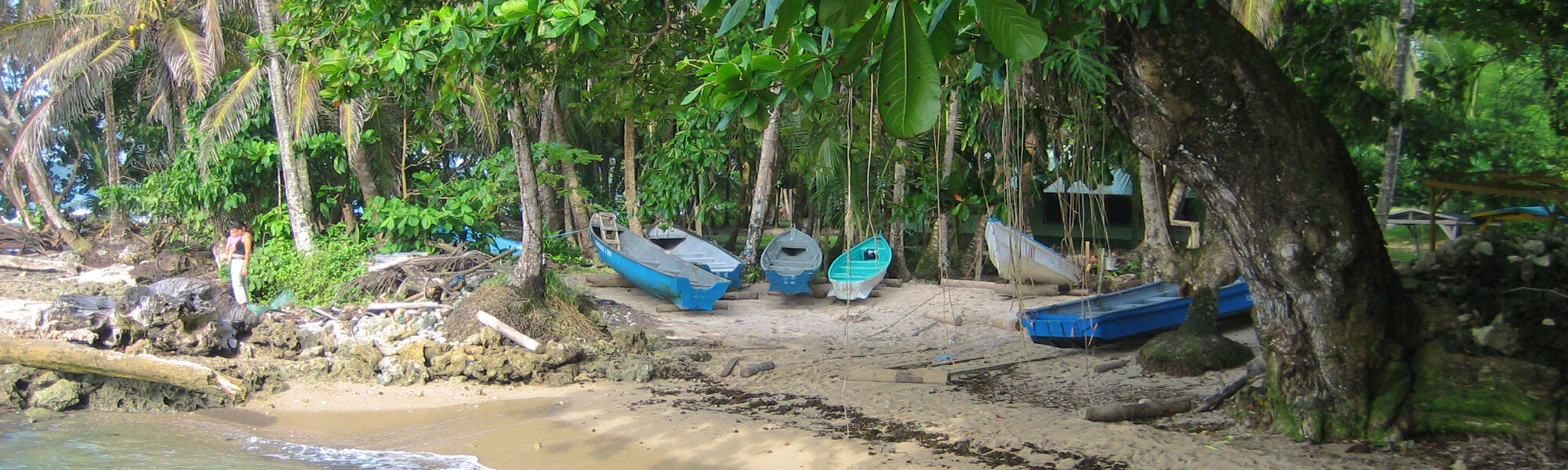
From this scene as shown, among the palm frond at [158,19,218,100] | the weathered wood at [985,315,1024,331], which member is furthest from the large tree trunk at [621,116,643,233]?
the weathered wood at [985,315,1024,331]

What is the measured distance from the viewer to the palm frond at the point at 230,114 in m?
13.4

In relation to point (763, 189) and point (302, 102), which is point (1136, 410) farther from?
point (302, 102)

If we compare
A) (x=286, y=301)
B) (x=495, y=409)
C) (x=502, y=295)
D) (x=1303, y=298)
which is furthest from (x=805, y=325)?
(x=1303, y=298)

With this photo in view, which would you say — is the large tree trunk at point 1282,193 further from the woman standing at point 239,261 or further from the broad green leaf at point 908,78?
the woman standing at point 239,261

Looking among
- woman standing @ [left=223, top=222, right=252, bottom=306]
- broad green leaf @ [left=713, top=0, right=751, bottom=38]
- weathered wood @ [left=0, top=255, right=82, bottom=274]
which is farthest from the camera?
weathered wood @ [left=0, top=255, right=82, bottom=274]

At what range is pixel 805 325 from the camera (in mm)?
11914

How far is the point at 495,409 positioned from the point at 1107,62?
545cm

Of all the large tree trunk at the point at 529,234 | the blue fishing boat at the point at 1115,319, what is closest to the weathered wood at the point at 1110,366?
the blue fishing boat at the point at 1115,319

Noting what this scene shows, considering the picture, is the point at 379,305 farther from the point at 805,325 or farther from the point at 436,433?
the point at 805,325

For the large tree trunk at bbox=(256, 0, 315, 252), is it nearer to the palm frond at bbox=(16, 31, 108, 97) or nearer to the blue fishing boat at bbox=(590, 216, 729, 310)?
the blue fishing boat at bbox=(590, 216, 729, 310)

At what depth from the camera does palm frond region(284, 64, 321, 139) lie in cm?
1265

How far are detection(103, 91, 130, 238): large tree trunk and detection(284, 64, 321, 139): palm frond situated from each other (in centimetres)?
556

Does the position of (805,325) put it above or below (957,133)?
below

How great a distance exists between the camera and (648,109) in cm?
844
